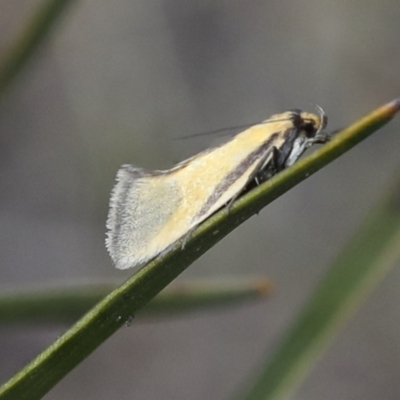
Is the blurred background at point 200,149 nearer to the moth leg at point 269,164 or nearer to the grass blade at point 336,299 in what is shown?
the grass blade at point 336,299

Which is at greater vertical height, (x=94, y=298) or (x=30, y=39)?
(x=30, y=39)

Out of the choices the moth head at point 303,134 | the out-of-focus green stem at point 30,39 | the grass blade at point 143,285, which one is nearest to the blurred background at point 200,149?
the out-of-focus green stem at point 30,39

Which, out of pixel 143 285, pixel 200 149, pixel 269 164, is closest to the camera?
pixel 143 285

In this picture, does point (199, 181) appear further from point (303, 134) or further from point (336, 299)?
point (336, 299)

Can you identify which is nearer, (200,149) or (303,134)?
(303,134)

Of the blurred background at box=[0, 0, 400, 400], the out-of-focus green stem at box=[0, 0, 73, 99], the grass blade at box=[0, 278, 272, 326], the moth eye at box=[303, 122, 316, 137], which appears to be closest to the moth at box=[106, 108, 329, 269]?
the moth eye at box=[303, 122, 316, 137]

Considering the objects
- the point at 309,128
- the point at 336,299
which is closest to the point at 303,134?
the point at 309,128
